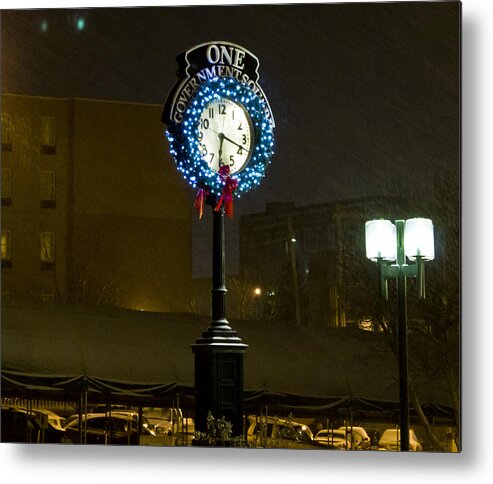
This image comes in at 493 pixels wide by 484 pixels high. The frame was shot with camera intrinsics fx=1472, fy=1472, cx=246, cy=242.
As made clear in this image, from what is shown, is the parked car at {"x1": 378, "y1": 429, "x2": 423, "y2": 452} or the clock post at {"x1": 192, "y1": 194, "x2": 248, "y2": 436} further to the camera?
the clock post at {"x1": 192, "y1": 194, "x2": 248, "y2": 436}

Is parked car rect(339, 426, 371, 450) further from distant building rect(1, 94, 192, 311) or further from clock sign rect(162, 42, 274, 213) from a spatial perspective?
clock sign rect(162, 42, 274, 213)

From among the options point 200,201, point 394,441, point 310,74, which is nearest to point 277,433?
point 394,441

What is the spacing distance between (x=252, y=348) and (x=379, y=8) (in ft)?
5.27

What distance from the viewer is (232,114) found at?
665 cm

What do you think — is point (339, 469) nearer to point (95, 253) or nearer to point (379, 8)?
point (95, 253)

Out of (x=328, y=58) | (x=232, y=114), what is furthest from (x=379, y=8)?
(x=232, y=114)

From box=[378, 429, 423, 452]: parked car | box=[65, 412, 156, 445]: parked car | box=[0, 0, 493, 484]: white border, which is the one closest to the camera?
box=[0, 0, 493, 484]: white border

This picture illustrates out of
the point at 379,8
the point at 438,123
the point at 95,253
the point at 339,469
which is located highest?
the point at 379,8

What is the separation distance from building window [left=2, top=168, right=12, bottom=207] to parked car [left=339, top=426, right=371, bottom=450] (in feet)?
5.99

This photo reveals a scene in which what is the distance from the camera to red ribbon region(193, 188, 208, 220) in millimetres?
6652

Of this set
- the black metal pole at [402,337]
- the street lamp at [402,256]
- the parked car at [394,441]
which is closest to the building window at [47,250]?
the street lamp at [402,256]

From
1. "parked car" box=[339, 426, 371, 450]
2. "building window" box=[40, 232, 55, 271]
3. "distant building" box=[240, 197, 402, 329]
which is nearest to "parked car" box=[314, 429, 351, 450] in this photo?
"parked car" box=[339, 426, 371, 450]

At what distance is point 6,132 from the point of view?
6715 millimetres

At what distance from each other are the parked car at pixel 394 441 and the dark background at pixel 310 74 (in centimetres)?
102
